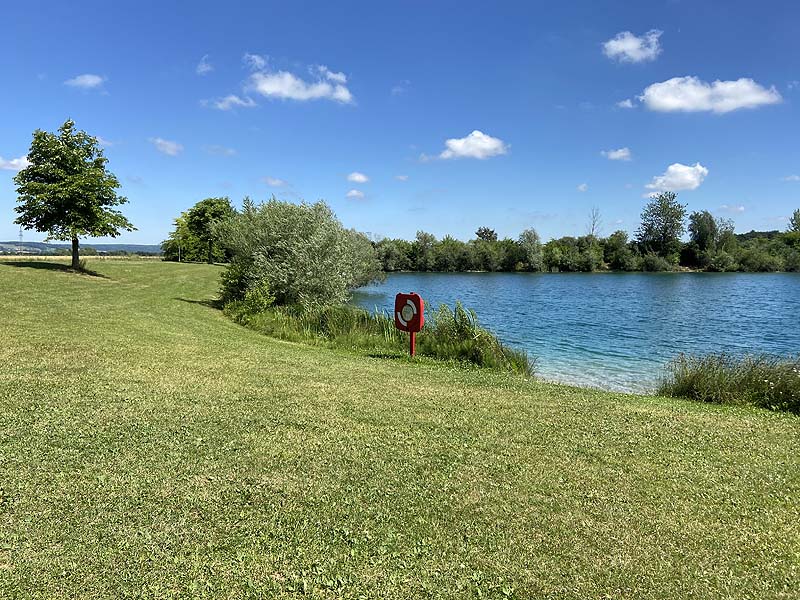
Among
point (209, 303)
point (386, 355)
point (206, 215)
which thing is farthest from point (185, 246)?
point (386, 355)

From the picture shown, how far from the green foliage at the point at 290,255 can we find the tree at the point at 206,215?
5073 centimetres

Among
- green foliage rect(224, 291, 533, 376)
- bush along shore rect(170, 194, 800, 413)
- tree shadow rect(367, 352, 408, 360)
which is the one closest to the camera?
bush along shore rect(170, 194, 800, 413)

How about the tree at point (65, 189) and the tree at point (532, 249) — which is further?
the tree at point (532, 249)

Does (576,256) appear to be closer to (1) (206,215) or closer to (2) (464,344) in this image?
(1) (206,215)

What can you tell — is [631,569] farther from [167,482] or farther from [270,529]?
[167,482]

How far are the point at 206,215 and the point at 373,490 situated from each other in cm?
7374

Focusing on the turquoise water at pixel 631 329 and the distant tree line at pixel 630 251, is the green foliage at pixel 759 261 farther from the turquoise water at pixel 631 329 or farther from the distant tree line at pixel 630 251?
the turquoise water at pixel 631 329

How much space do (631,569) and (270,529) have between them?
2.64 meters

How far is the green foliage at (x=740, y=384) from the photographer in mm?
8484

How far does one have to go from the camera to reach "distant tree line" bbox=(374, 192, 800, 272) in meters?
84.8

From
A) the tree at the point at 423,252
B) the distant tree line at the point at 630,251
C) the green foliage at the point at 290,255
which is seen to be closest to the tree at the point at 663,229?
the distant tree line at the point at 630,251

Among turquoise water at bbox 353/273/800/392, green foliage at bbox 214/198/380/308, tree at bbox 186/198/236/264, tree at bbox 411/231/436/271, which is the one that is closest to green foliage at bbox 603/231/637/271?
tree at bbox 411/231/436/271

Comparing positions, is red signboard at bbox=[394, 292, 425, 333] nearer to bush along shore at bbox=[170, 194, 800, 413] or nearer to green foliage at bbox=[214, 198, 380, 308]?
bush along shore at bbox=[170, 194, 800, 413]

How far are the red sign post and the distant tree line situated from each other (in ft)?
226
